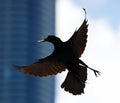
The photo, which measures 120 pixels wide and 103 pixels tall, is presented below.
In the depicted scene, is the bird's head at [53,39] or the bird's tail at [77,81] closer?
the bird's tail at [77,81]

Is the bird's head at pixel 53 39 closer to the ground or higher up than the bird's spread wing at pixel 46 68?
higher up

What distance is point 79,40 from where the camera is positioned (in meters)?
8.30

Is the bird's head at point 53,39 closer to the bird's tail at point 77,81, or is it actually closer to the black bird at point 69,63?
the black bird at point 69,63

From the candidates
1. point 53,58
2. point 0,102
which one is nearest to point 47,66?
point 53,58

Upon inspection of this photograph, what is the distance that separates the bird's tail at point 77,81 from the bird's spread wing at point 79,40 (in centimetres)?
18

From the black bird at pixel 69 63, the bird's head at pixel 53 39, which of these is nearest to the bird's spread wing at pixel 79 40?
the black bird at pixel 69 63

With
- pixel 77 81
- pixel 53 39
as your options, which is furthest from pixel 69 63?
pixel 53 39

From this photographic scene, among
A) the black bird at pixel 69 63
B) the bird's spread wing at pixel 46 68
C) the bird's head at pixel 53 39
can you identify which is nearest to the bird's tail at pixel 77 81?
the black bird at pixel 69 63

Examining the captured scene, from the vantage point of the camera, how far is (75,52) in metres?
8.08

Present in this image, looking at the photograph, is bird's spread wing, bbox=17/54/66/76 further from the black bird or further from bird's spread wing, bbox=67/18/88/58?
bird's spread wing, bbox=67/18/88/58

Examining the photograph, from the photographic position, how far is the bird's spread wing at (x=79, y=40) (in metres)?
8.14

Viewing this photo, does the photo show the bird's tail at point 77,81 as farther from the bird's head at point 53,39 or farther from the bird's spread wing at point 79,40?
the bird's head at point 53,39

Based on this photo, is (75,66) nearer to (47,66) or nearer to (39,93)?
(47,66)

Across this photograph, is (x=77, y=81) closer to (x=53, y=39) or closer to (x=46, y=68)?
(x=46, y=68)
